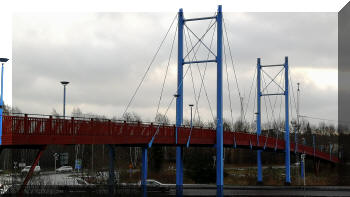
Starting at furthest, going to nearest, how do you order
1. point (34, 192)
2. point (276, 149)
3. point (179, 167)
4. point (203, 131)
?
point (276, 149) → point (179, 167) → point (203, 131) → point (34, 192)

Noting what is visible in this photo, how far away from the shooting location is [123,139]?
33719 mm

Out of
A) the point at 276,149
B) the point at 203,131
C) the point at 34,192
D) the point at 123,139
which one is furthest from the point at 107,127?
the point at 276,149

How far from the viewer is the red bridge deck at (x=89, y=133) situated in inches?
1019

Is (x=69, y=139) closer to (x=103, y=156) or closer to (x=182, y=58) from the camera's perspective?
(x=182, y=58)

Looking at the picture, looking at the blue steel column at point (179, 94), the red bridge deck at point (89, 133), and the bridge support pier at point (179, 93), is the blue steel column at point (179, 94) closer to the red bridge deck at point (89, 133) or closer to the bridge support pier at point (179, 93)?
the bridge support pier at point (179, 93)

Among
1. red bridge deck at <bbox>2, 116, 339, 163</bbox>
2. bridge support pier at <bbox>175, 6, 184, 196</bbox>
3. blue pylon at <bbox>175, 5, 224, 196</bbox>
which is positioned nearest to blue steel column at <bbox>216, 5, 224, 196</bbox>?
blue pylon at <bbox>175, 5, 224, 196</bbox>

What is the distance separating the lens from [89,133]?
3081 cm

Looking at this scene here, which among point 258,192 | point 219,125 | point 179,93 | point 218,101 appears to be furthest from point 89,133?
point 258,192

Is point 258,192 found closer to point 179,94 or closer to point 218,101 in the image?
point 218,101

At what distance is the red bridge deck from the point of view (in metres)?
25.9

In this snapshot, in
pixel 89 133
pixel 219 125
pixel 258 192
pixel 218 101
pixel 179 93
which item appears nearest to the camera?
pixel 89 133

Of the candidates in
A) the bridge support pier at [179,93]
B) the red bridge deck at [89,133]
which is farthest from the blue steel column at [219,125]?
the bridge support pier at [179,93]

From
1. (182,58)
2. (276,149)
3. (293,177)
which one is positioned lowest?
(293,177)

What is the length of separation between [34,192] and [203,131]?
700 inches
